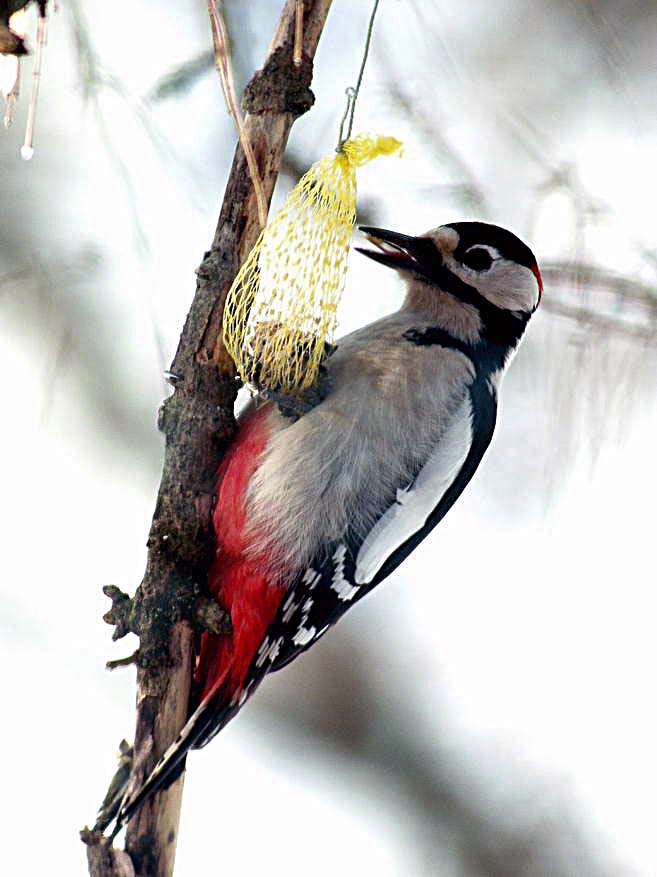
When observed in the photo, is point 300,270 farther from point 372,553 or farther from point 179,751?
point 179,751

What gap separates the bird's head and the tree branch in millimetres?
644

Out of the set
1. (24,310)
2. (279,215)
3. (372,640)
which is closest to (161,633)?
(279,215)

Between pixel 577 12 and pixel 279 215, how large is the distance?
5.89ft

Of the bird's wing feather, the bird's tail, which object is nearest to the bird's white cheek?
the bird's wing feather

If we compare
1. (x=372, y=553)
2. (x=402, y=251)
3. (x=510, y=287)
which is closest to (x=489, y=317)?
(x=510, y=287)

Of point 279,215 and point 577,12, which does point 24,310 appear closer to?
point 279,215

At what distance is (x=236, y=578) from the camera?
2635mm

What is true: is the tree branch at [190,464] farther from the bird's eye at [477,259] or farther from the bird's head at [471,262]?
the bird's eye at [477,259]

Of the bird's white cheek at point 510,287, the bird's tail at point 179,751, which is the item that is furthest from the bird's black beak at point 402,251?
the bird's tail at point 179,751

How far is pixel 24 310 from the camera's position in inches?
122

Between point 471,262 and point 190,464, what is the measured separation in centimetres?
108

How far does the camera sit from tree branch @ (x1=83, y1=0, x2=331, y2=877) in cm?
226

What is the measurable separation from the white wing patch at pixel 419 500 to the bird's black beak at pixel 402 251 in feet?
1.38

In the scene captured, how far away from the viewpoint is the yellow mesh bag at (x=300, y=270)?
2268 mm
